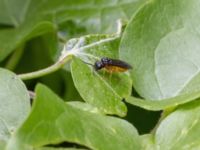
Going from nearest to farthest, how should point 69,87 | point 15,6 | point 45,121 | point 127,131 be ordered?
1. point 45,121
2. point 127,131
3. point 69,87
4. point 15,6

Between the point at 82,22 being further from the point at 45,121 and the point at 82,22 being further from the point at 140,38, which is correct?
the point at 45,121

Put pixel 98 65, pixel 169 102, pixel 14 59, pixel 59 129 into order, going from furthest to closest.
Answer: pixel 14 59 → pixel 98 65 → pixel 169 102 → pixel 59 129

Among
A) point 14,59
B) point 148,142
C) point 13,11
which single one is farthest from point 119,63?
point 13,11

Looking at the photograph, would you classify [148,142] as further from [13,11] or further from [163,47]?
[13,11]

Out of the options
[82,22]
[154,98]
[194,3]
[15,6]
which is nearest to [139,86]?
[154,98]

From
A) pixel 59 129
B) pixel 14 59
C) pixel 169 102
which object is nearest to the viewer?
pixel 59 129

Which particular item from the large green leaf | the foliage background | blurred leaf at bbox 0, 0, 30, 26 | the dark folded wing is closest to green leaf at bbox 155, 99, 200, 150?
the foliage background
